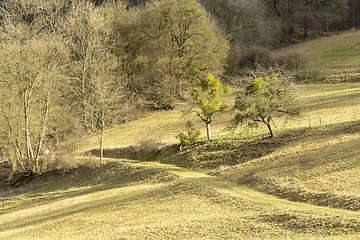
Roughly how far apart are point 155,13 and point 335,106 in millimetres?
26463

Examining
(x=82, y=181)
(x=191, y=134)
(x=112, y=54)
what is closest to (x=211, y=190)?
(x=191, y=134)

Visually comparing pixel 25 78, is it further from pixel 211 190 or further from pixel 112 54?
pixel 211 190

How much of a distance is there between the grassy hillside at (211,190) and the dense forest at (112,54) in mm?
4179

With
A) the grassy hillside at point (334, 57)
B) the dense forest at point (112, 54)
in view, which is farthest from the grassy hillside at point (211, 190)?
the grassy hillside at point (334, 57)

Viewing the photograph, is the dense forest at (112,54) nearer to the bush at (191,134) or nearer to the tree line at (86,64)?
the tree line at (86,64)

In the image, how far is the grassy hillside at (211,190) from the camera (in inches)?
550

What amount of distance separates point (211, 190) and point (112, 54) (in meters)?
30.7

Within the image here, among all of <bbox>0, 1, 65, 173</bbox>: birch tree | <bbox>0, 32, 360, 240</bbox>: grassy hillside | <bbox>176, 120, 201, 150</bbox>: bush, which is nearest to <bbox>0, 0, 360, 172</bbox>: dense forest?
<bbox>0, 1, 65, 173</bbox>: birch tree

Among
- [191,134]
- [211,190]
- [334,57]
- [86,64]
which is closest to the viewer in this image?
[211,190]

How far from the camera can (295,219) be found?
43.7ft

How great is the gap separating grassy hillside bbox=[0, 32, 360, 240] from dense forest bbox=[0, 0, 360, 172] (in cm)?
418

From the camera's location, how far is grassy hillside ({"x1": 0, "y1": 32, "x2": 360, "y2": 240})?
45.8ft

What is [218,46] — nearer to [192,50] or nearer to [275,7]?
[192,50]

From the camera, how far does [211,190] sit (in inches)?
758
